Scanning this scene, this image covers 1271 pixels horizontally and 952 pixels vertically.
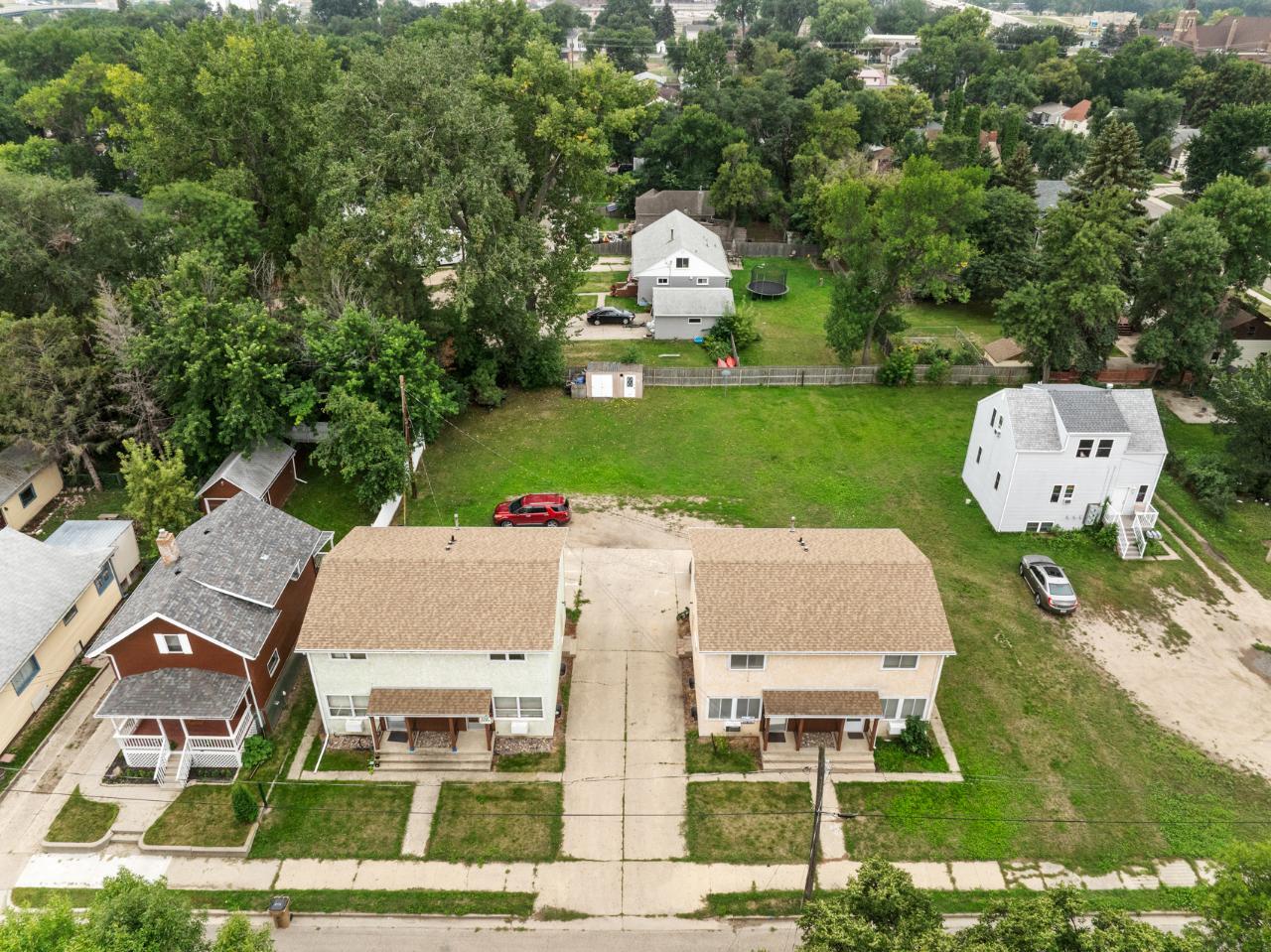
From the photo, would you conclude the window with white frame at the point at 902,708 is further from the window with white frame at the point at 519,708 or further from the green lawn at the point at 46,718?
the green lawn at the point at 46,718

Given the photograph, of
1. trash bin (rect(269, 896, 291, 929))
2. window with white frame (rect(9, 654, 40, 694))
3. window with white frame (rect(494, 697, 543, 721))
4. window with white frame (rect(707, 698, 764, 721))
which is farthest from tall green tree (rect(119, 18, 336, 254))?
trash bin (rect(269, 896, 291, 929))

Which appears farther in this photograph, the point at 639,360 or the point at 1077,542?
the point at 639,360

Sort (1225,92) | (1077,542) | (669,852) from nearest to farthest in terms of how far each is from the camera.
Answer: (669,852) → (1077,542) → (1225,92)

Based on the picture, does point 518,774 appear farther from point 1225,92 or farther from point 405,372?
point 1225,92

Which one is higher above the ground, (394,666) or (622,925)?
(394,666)

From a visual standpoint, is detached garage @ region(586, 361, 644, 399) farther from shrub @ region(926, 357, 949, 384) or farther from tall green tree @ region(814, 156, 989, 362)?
shrub @ region(926, 357, 949, 384)

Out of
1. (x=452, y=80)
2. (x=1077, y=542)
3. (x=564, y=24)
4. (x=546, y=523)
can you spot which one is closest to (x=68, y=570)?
(x=546, y=523)

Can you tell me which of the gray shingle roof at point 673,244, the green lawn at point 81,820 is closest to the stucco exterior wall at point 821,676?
the green lawn at point 81,820
